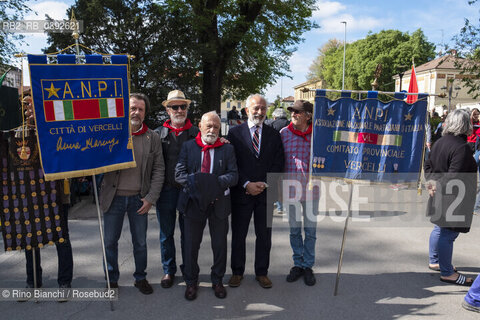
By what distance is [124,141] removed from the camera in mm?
3482

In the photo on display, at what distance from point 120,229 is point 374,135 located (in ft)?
9.36

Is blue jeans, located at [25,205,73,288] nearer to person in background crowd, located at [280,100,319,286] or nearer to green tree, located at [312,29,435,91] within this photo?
person in background crowd, located at [280,100,319,286]

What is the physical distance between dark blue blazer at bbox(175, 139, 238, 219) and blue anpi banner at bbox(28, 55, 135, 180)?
19.8 inches

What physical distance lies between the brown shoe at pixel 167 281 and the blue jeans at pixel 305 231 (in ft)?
4.70

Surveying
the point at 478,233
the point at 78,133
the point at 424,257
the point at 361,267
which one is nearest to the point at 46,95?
the point at 78,133

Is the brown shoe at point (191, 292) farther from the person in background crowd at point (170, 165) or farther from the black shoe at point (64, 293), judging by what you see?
the black shoe at point (64, 293)

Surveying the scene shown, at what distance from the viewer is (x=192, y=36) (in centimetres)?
1053

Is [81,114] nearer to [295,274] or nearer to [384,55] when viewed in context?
[295,274]

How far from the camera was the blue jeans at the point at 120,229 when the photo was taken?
3689 millimetres

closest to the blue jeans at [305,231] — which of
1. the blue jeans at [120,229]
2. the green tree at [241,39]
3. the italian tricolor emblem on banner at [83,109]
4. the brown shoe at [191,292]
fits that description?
the brown shoe at [191,292]

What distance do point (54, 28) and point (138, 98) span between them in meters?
7.08

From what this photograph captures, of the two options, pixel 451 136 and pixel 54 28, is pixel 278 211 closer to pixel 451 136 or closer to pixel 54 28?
pixel 451 136

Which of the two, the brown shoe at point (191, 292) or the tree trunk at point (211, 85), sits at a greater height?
the tree trunk at point (211, 85)

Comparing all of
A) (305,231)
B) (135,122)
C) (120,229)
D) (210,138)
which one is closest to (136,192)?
(120,229)
